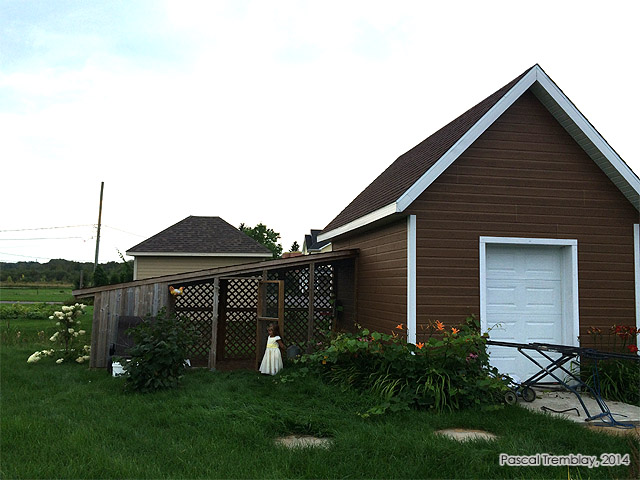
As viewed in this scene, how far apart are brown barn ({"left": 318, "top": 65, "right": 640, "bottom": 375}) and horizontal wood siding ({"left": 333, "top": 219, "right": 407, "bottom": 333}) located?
48mm

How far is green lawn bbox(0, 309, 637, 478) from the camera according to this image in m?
4.21

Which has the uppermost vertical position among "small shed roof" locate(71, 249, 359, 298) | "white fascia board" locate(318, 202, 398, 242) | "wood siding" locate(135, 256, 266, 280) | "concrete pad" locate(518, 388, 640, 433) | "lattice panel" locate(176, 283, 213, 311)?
"white fascia board" locate(318, 202, 398, 242)

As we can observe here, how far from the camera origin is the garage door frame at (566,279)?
7.76 meters

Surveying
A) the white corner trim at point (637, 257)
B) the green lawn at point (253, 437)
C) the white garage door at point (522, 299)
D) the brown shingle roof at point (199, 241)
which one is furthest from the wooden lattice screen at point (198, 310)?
the brown shingle roof at point (199, 241)

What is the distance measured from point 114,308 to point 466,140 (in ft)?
22.4

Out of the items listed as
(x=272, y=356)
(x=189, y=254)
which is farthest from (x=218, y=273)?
(x=189, y=254)

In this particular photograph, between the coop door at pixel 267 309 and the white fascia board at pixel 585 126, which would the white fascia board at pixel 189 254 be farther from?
the white fascia board at pixel 585 126

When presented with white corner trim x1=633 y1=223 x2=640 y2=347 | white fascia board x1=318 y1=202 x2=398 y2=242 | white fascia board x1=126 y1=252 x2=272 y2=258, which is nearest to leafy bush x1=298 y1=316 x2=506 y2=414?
white fascia board x1=318 y1=202 x2=398 y2=242

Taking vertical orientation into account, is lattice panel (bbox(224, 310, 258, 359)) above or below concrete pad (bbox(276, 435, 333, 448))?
above

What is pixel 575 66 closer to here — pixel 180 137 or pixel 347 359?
pixel 347 359

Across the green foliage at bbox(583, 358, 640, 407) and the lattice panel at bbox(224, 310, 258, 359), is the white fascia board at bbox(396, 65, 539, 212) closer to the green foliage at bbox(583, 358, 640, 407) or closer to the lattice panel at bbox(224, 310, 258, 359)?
the green foliage at bbox(583, 358, 640, 407)

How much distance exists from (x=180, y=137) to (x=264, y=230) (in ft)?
132

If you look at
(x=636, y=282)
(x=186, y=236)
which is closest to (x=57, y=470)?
(x=636, y=282)

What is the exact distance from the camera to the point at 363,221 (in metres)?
9.16
